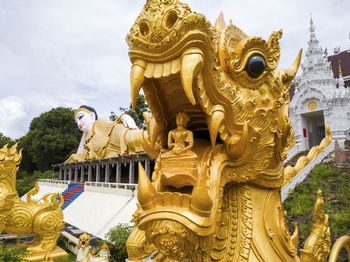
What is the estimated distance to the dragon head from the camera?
1.06m

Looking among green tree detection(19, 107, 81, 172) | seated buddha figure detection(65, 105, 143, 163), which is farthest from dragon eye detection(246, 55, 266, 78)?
green tree detection(19, 107, 81, 172)

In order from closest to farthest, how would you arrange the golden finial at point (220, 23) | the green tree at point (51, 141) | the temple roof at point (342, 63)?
the golden finial at point (220, 23), the temple roof at point (342, 63), the green tree at point (51, 141)

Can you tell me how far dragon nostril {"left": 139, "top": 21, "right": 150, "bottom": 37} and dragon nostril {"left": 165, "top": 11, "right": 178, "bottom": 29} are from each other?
9cm

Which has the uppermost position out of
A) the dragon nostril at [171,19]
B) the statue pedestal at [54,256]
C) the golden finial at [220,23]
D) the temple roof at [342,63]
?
the temple roof at [342,63]

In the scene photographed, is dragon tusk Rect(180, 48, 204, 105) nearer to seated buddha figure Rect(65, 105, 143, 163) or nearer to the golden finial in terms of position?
the golden finial

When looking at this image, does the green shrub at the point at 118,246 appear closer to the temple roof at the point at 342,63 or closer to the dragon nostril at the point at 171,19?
the dragon nostril at the point at 171,19

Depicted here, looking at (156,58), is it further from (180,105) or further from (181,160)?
(181,160)

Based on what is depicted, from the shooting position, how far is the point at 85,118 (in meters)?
29.3

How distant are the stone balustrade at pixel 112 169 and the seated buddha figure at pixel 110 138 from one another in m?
0.76

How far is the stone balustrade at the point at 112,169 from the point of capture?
18.5 m

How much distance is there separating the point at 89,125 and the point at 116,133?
7.52 meters

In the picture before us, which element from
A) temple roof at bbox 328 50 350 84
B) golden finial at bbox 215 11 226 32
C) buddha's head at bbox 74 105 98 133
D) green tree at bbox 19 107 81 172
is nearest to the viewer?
golden finial at bbox 215 11 226 32

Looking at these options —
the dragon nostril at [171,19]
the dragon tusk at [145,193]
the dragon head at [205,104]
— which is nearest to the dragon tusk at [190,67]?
the dragon head at [205,104]

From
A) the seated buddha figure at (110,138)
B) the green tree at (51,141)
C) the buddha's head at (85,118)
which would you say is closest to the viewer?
the seated buddha figure at (110,138)
